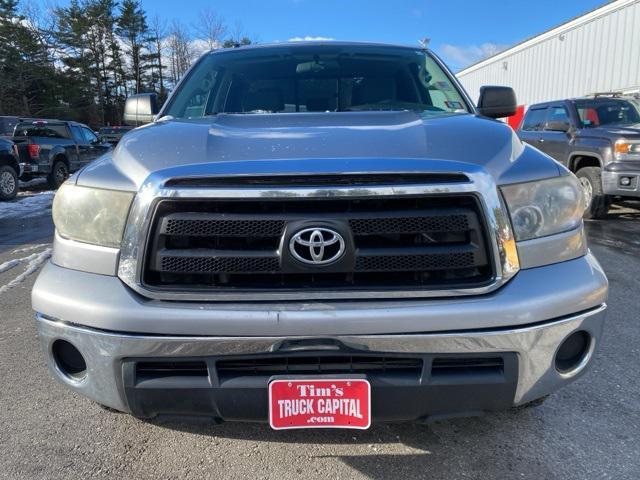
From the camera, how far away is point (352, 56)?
3.56 m

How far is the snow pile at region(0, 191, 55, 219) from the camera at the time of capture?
980cm

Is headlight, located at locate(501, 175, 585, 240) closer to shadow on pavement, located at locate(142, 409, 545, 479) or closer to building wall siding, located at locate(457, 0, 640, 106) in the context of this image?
shadow on pavement, located at locate(142, 409, 545, 479)

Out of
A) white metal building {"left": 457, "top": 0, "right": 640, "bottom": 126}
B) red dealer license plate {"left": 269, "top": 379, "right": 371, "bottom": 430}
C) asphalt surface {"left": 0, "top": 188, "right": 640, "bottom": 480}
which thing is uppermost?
white metal building {"left": 457, "top": 0, "right": 640, "bottom": 126}

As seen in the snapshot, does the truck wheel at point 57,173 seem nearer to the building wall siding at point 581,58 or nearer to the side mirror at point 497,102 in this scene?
the building wall siding at point 581,58

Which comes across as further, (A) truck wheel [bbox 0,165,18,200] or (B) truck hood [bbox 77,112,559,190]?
(A) truck wheel [bbox 0,165,18,200]

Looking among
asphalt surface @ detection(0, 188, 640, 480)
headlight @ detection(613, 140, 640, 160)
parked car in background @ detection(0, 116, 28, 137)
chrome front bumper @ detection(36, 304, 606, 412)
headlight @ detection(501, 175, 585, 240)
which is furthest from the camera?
parked car in background @ detection(0, 116, 28, 137)

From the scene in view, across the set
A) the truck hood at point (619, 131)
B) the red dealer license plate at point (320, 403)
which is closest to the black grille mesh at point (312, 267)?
the red dealer license plate at point (320, 403)

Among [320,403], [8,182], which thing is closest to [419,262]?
[320,403]

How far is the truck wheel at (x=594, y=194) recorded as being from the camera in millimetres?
7723

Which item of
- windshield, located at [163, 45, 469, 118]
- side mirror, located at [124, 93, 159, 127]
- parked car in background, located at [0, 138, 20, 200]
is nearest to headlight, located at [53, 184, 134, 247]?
windshield, located at [163, 45, 469, 118]

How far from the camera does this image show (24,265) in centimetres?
572

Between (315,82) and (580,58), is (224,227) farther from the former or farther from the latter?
(580,58)

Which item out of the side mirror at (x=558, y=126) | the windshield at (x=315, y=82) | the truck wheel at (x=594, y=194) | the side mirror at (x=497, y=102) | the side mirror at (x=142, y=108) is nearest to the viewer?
the windshield at (x=315, y=82)

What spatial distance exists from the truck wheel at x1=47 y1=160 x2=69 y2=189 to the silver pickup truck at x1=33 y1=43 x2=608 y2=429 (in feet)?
43.6
